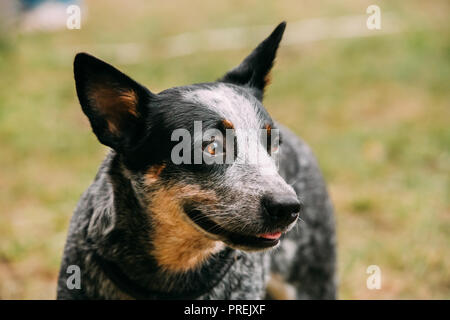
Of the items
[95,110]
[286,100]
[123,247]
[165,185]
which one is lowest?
[123,247]

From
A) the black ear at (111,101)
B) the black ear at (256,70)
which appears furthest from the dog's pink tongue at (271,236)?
the black ear at (256,70)

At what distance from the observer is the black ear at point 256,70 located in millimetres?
3117

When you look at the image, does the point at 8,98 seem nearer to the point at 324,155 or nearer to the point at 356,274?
the point at 324,155

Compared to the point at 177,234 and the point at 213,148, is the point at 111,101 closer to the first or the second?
the point at 213,148

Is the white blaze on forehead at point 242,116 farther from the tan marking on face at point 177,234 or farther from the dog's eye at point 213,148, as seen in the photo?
the tan marking on face at point 177,234

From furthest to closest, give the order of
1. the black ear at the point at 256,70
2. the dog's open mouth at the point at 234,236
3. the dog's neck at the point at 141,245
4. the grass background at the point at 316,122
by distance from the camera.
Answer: the grass background at the point at 316,122 → the black ear at the point at 256,70 → the dog's neck at the point at 141,245 → the dog's open mouth at the point at 234,236

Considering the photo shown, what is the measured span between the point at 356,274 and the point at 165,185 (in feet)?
8.21

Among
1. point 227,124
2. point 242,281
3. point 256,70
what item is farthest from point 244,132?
point 242,281

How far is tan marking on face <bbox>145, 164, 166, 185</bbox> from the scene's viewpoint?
2.73 m

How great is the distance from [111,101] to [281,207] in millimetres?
994

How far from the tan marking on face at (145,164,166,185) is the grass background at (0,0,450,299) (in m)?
1.87

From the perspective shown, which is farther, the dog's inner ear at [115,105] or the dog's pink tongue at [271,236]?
the dog's inner ear at [115,105]

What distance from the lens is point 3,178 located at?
19.5 feet
